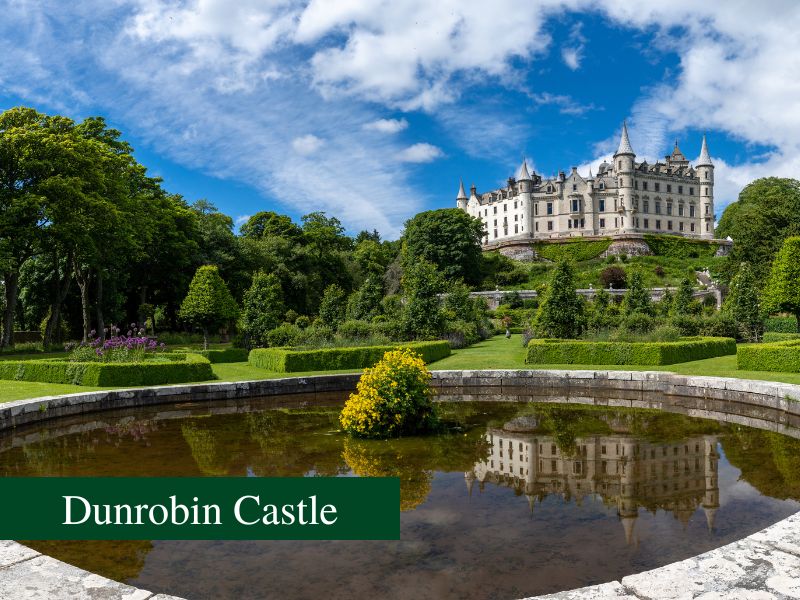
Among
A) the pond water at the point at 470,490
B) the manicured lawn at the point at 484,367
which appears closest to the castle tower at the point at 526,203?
the manicured lawn at the point at 484,367

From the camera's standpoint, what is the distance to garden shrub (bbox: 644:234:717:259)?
3167 inches

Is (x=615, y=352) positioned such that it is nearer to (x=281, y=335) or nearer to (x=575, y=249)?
(x=281, y=335)

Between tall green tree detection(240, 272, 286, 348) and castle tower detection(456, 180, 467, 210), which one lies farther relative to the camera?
castle tower detection(456, 180, 467, 210)

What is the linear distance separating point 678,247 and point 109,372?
78.3 metres

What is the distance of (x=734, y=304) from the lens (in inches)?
1147

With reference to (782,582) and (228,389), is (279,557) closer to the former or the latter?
(782,582)

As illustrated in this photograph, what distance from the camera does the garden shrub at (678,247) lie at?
80.4 metres

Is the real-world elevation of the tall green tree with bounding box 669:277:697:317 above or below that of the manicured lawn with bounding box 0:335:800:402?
above

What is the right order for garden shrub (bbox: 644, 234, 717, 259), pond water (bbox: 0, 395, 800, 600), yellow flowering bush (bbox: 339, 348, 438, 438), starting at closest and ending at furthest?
pond water (bbox: 0, 395, 800, 600)
yellow flowering bush (bbox: 339, 348, 438, 438)
garden shrub (bbox: 644, 234, 717, 259)

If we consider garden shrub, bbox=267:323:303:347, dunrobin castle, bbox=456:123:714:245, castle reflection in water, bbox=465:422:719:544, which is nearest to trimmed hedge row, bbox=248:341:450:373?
garden shrub, bbox=267:323:303:347

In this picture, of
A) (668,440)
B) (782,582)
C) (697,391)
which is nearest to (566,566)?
(782,582)

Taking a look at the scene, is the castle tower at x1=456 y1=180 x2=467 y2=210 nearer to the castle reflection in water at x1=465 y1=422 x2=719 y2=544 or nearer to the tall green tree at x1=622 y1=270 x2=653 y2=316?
the tall green tree at x1=622 y1=270 x2=653 y2=316

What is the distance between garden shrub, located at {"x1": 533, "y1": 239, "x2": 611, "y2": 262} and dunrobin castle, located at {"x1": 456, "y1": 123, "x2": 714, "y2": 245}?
4.24 meters

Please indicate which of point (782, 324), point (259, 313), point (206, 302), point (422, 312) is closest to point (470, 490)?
point (422, 312)
